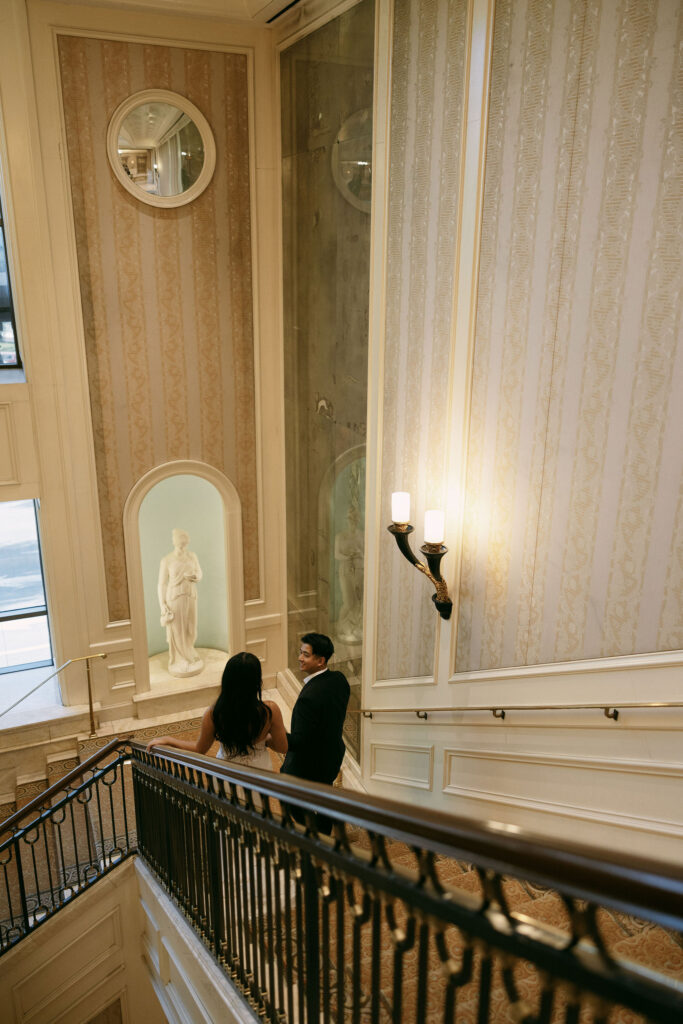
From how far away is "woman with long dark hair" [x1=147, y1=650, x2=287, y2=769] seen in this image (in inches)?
129

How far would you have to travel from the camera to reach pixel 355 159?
4.74m

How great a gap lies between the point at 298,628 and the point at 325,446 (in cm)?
190

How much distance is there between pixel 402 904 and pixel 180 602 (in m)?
5.60

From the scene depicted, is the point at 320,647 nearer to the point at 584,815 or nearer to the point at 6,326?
the point at 584,815

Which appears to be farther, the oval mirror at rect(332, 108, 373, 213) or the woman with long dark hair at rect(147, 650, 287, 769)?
the oval mirror at rect(332, 108, 373, 213)

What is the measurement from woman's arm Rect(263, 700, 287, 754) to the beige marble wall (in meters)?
1.08

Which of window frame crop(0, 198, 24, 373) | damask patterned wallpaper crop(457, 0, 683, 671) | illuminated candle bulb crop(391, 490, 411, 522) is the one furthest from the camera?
window frame crop(0, 198, 24, 373)

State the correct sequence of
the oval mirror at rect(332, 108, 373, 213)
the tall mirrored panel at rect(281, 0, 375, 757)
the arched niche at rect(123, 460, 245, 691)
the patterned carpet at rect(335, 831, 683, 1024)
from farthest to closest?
the arched niche at rect(123, 460, 245, 691) → the tall mirrored panel at rect(281, 0, 375, 757) → the oval mirror at rect(332, 108, 373, 213) → the patterned carpet at rect(335, 831, 683, 1024)

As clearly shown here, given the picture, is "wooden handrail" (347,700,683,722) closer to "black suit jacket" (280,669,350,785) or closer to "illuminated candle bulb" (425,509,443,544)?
"black suit jacket" (280,669,350,785)

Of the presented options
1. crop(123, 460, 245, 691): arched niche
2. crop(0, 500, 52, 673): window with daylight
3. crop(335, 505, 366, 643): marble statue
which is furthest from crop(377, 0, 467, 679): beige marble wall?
crop(0, 500, 52, 673): window with daylight

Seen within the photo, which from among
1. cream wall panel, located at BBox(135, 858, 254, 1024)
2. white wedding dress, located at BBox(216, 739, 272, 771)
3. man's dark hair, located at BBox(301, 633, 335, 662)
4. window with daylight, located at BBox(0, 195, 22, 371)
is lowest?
cream wall panel, located at BBox(135, 858, 254, 1024)

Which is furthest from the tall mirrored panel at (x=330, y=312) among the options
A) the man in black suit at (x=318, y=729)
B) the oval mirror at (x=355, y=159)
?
the man in black suit at (x=318, y=729)

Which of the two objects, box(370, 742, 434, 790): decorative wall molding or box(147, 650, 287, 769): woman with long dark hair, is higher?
box(147, 650, 287, 769): woman with long dark hair

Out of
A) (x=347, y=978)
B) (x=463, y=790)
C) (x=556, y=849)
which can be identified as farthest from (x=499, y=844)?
(x=463, y=790)
